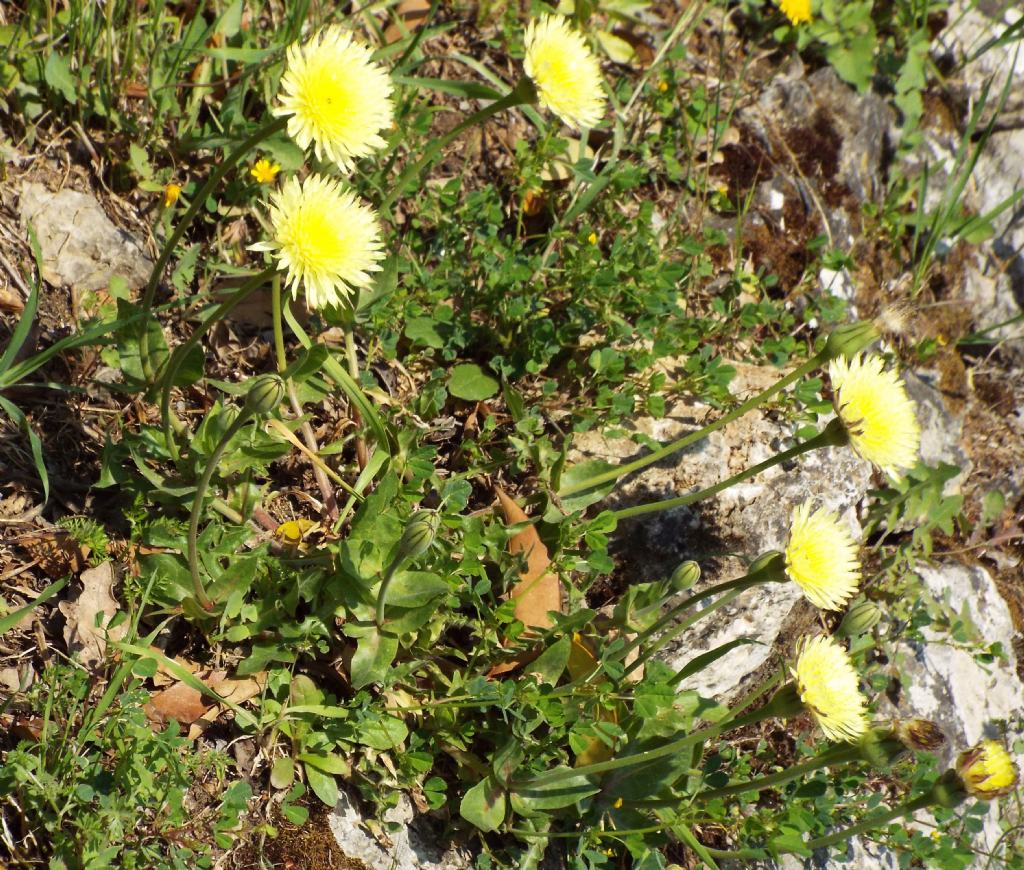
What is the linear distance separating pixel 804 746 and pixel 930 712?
809mm

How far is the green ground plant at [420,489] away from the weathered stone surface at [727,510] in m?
0.09

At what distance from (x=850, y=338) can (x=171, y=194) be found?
1.97 metres

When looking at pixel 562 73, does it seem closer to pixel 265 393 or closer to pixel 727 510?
pixel 265 393

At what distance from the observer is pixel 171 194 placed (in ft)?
9.57

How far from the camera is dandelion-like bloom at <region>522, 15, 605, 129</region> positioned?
2.41 m

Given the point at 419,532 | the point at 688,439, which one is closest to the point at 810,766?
the point at 688,439

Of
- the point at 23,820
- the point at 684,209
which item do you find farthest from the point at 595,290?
the point at 23,820

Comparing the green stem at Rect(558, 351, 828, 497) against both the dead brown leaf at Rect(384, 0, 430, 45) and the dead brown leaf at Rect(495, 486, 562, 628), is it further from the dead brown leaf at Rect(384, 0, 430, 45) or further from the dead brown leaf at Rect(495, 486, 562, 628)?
the dead brown leaf at Rect(384, 0, 430, 45)

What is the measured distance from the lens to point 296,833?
232 cm

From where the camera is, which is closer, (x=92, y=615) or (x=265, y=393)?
(x=265, y=393)

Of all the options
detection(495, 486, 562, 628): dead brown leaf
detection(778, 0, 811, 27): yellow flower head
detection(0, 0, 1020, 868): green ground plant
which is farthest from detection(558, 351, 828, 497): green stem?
detection(778, 0, 811, 27): yellow flower head

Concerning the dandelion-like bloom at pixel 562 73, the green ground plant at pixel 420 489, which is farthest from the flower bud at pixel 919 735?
the dandelion-like bloom at pixel 562 73

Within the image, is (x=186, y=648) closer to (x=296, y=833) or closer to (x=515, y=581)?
(x=296, y=833)

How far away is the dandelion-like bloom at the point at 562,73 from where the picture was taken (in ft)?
7.91
